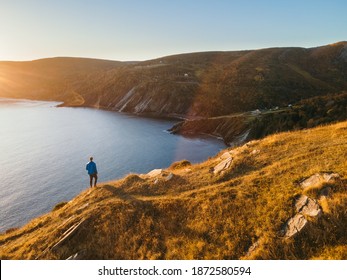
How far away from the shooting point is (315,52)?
19350 centimetres

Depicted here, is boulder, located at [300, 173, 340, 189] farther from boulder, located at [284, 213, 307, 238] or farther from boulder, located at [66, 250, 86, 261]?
boulder, located at [66, 250, 86, 261]

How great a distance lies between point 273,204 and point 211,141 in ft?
235

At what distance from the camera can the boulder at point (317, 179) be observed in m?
14.6

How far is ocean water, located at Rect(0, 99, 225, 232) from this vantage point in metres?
46.6

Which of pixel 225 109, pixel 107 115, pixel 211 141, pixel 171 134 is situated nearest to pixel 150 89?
pixel 107 115

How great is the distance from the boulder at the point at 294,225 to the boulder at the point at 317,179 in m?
2.57

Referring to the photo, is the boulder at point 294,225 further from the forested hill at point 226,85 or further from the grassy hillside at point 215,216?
the forested hill at point 226,85

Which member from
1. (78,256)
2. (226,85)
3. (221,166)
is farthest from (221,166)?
(226,85)

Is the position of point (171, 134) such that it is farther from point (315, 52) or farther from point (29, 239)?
point (315, 52)

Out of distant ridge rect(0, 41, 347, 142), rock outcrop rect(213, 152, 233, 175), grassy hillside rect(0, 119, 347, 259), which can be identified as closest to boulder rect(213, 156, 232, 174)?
rock outcrop rect(213, 152, 233, 175)

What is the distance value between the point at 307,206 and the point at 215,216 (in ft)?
15.2

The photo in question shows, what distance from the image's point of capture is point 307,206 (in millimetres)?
13352

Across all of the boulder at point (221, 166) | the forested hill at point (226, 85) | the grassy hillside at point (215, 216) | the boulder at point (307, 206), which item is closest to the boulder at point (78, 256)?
the grassy hillside at point (215, 216)

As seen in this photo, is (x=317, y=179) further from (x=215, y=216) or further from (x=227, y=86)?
(x=227, y=86)
